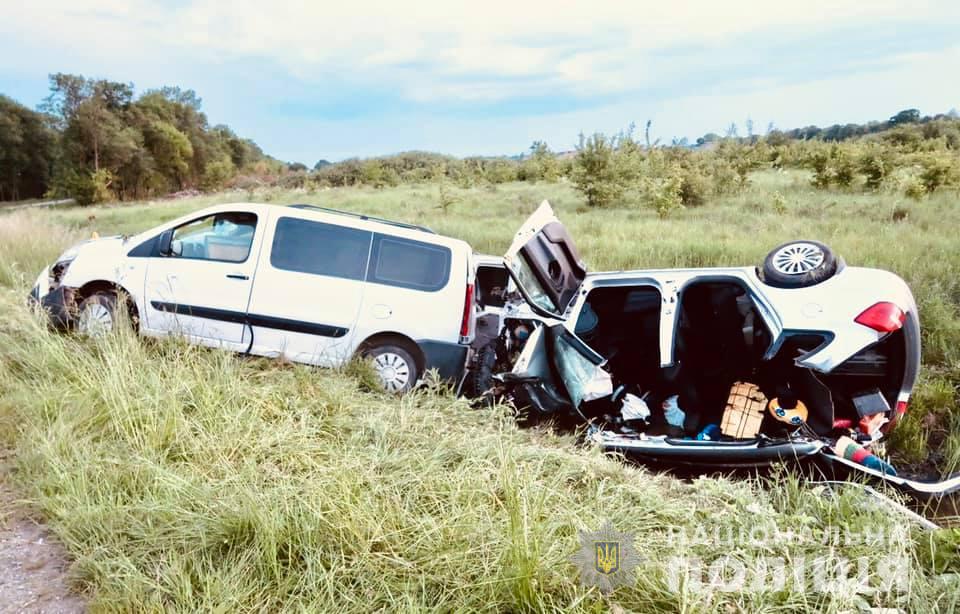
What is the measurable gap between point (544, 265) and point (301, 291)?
2.41 meters

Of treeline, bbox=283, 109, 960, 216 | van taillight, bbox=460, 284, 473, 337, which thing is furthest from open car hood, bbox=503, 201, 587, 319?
treeline, bbox=283, 109, 960, 216

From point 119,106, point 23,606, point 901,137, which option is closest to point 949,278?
point 23,606

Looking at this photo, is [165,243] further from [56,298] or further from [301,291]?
[301,291]

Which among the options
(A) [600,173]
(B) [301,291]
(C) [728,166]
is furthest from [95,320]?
(C) [728,166]

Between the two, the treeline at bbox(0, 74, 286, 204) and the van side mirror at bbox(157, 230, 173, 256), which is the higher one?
the treeline at bbox(0, 74, 286, 204)

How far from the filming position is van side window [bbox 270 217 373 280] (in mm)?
6082

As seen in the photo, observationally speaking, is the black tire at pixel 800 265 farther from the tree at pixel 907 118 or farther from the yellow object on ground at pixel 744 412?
the tree at pixel 907 118

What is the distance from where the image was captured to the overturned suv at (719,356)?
4.44 metres

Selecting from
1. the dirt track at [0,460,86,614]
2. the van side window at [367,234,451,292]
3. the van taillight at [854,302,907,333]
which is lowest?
the dirt track at [0,460,86,614]

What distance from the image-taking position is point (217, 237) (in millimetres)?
6340

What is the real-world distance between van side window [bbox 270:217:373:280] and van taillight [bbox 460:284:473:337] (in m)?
1.05

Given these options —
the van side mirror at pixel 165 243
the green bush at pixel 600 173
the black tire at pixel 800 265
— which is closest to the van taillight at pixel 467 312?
the black tire at pixel 800 265

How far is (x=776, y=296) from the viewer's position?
4730 millimetres
